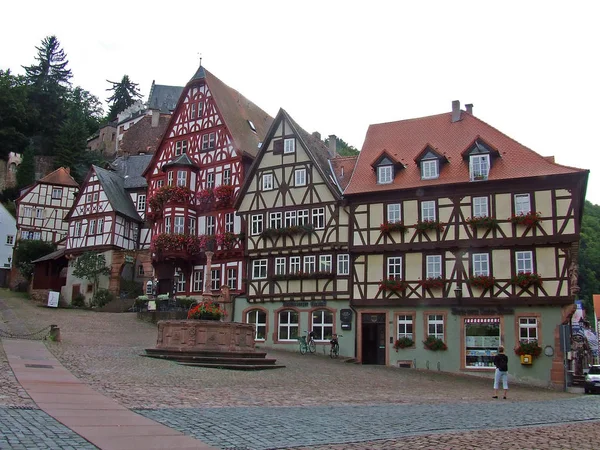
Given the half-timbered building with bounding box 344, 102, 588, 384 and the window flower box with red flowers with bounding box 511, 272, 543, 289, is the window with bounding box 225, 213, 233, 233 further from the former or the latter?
the window flower box with red flowers with bounding box 511, 272, 543, 289

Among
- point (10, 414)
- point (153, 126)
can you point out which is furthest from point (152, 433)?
point (153, 126)

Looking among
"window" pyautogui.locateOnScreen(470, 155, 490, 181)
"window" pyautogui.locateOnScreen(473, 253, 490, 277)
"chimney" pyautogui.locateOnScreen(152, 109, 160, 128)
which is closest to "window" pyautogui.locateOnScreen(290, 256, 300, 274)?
"window" pyautogui.locateOnScreen(473, 253, 490, 277)

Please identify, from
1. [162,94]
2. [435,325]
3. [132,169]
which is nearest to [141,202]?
[132,169]

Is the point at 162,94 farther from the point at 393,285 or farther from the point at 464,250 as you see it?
the point at 464,250

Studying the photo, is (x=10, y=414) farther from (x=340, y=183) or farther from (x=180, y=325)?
(x=340, y=183)

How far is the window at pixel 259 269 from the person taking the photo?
36.8m

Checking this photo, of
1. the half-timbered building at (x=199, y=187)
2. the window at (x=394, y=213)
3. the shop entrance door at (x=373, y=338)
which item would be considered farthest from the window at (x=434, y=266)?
the half-timbered building at (x=199, y=187)

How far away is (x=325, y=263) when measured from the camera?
3481 cm

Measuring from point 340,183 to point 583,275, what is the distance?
5180 cm

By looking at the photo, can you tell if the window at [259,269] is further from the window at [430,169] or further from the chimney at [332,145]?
the window at [430,169]

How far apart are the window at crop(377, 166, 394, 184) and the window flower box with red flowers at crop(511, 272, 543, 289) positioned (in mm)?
8029

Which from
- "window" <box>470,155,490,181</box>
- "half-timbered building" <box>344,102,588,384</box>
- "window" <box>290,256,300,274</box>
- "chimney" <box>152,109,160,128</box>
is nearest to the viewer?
"half-timbered building" <box>344,102,588,384</box>

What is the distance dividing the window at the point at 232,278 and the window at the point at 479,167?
15.3 metres

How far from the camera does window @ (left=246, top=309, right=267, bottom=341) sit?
118 ft
